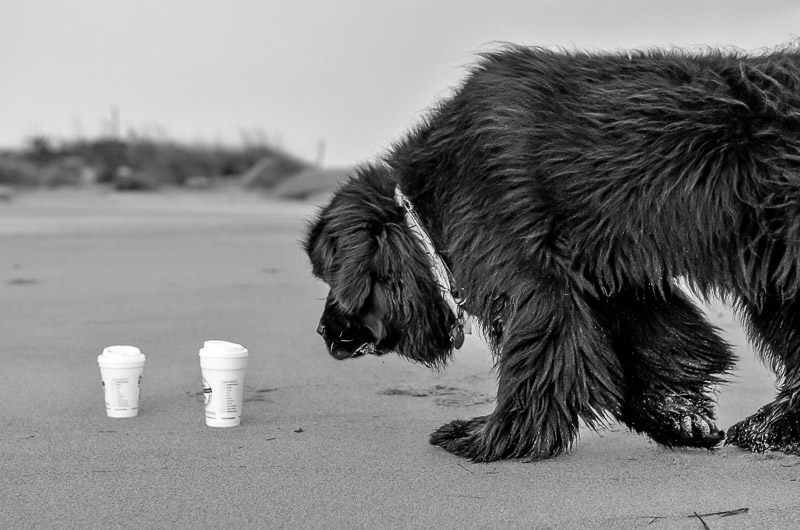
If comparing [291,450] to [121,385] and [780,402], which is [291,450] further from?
[780,402]

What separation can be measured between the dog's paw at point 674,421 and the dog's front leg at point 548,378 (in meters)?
0.25

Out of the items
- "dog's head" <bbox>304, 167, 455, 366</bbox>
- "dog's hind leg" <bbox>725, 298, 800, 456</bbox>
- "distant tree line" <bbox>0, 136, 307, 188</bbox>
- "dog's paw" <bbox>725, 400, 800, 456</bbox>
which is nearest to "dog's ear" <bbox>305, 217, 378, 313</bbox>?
"dog's head" <bbox>304, 167, 455, 366</bbox>

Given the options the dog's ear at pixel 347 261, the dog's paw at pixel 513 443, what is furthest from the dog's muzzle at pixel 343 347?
the dog's paw at pixel 513 443

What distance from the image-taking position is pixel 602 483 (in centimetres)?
287

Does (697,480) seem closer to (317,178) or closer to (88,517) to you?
(88,517)

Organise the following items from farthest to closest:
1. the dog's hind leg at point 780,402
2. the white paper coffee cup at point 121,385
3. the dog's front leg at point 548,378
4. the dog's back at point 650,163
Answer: the white paper coffee cup at point 121,385 < the dog's hind leg at point 780,402 < the dog's front leg at point 548,378 < the dog's back at point 650,163

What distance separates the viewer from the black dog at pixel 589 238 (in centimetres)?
291

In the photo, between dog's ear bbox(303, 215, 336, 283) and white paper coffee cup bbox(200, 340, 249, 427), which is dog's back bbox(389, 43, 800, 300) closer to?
dog's ear bbox(303, 215, 336, 283)

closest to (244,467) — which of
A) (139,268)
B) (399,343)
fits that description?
(399,343)

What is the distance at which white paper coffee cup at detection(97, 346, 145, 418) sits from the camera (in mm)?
3516

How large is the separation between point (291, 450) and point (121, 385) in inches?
28.4

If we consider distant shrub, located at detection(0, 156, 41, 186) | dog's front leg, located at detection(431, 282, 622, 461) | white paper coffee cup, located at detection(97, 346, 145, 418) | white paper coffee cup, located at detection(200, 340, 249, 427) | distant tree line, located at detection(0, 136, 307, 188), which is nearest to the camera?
dog's front leg, located at detection(431, 282, 622, 461)

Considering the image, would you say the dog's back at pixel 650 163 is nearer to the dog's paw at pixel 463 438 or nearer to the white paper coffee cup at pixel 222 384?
the dog's paw at pixel 463 438

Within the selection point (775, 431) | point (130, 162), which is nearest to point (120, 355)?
point (775, 431)
